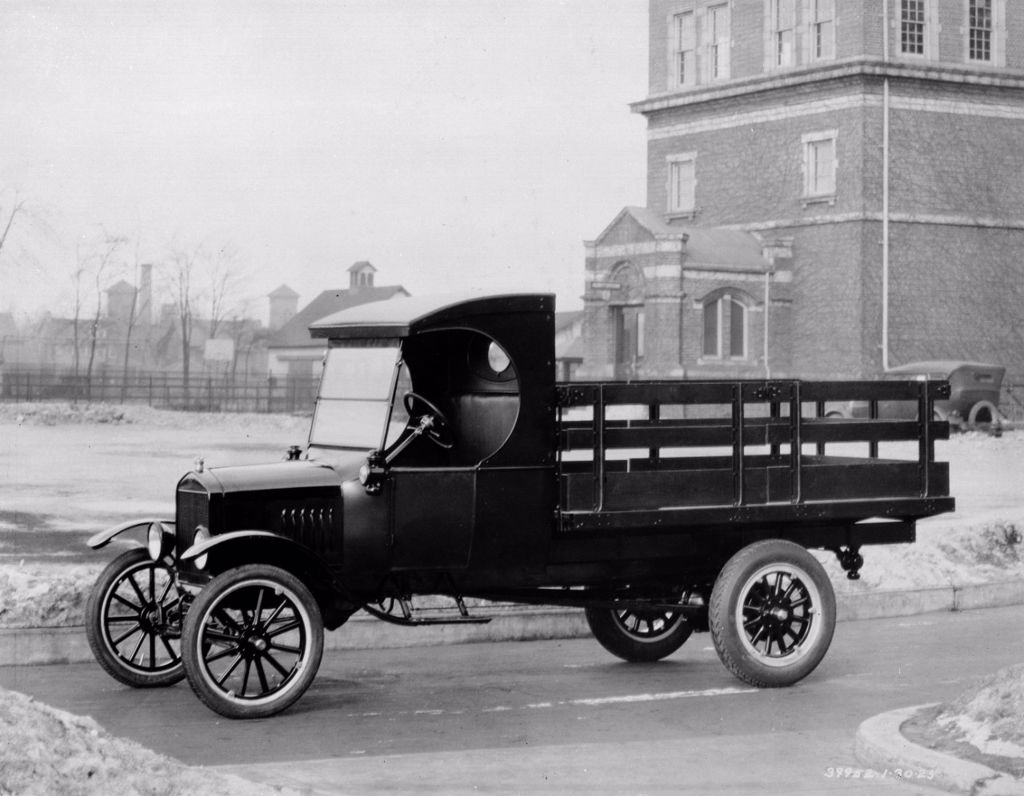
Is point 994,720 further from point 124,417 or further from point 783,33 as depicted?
point 783,33

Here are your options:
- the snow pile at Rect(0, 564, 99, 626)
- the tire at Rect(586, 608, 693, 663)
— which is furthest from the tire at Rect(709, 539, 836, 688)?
the snow pile at Rect(0, 564, 99, 626)

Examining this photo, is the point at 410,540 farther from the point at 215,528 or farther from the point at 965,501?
the point at 965,501

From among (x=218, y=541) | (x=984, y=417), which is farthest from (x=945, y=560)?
(x=984, y=417)

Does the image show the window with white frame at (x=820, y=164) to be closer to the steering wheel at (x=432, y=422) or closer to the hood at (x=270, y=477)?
the steering wheel at (x=432, y=422)

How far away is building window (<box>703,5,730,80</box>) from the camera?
46938 millimetres

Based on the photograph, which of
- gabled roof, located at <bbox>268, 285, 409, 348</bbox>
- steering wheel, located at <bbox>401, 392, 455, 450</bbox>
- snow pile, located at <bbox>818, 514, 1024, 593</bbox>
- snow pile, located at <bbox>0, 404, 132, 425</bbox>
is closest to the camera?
steering wheel, located at <bbox>401, 392, 455, 450</bbox>

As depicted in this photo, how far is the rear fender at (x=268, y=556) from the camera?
28.2ft

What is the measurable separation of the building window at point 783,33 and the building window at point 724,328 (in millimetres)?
6843

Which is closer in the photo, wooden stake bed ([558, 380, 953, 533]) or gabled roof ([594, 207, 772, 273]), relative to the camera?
wooden stake bed ([558, 380, 953, 533])

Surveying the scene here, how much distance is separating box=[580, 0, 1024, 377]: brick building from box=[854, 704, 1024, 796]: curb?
3576 centimetres

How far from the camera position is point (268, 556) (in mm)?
8852

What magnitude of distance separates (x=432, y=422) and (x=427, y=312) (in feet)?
2.01

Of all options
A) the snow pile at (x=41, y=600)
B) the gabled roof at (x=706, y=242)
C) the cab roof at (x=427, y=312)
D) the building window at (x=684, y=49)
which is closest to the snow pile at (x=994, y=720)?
the cab roof at (x=427, y=312)

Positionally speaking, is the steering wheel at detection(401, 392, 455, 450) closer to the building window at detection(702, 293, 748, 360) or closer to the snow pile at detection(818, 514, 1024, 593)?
the snow pile at detection(818, 514, 1024, 593)
